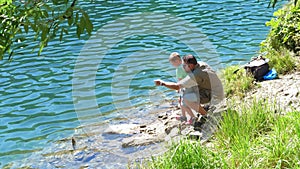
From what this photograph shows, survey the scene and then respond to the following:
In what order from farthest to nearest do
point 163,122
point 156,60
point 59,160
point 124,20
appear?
point 124,20 → point 156,60 → point 163,122 → point 59,160

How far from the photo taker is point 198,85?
33.5 feet

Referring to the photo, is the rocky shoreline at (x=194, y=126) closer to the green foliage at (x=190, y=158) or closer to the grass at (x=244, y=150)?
the grass at (x=244, y=150)

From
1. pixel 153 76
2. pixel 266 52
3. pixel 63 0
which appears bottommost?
pixel 153 76

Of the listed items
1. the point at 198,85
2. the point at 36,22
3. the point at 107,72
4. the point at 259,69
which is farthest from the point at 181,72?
the point at 36,22

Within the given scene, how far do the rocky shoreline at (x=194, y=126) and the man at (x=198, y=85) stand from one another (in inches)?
16.4

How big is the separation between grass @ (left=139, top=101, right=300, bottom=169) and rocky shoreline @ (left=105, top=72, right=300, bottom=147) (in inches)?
39.0

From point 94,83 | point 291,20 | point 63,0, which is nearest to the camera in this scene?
point 63,0

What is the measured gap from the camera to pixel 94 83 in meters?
14.6

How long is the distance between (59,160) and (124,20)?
12396 mm

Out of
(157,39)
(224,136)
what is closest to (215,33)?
(157,39)

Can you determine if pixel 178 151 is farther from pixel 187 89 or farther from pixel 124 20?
pixel 124 20

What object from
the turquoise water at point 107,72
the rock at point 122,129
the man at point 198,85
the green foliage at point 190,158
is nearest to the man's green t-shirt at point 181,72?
the man at point 198,85

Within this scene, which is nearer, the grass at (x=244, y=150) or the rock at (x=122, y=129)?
the grass at (x=244, y=150)

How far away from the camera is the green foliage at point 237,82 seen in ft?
36.6
